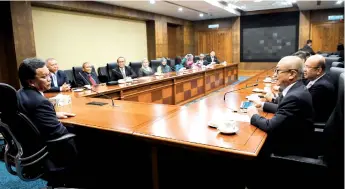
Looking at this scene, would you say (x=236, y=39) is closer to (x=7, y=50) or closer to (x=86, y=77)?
(x=86, y=77)

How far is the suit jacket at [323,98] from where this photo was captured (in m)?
2.22

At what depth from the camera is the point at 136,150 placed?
78.7 inches

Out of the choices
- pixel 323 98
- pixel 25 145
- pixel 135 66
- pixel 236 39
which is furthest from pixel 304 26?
pixel 25 145

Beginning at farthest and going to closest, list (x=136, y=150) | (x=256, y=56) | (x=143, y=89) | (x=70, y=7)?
(x=256, y=56) → (x=70, y=7) → (x=143, y=89) → (x=136, y=150)

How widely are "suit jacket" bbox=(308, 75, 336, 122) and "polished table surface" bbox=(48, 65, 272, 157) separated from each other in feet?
1.79

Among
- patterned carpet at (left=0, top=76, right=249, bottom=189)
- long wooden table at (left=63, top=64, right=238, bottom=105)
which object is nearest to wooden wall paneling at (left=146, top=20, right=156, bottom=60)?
long wooden table at (left=63, top=64, right=238, bottom=105)

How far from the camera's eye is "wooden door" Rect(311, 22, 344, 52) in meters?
9.56

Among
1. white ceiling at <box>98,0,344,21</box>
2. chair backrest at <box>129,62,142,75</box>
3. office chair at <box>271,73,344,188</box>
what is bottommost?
office chair at <box>271,73,344,188</box>

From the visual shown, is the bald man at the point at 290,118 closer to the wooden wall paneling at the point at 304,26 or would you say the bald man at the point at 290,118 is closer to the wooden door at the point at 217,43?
the wooden wall paneling at the point at 304,26

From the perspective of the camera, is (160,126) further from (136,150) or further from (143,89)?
(143,89)

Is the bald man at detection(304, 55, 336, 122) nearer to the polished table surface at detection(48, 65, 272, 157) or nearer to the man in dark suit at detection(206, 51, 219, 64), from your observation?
the polished table surface at detection(48, 65, 272, 157)

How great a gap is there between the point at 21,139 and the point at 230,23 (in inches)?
411

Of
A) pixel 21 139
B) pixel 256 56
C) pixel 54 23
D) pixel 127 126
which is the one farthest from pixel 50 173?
pixel 256 56

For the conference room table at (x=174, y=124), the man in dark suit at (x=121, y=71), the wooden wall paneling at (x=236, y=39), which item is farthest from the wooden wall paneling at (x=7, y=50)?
the wooden wall paneling at (x=236, y=39)
